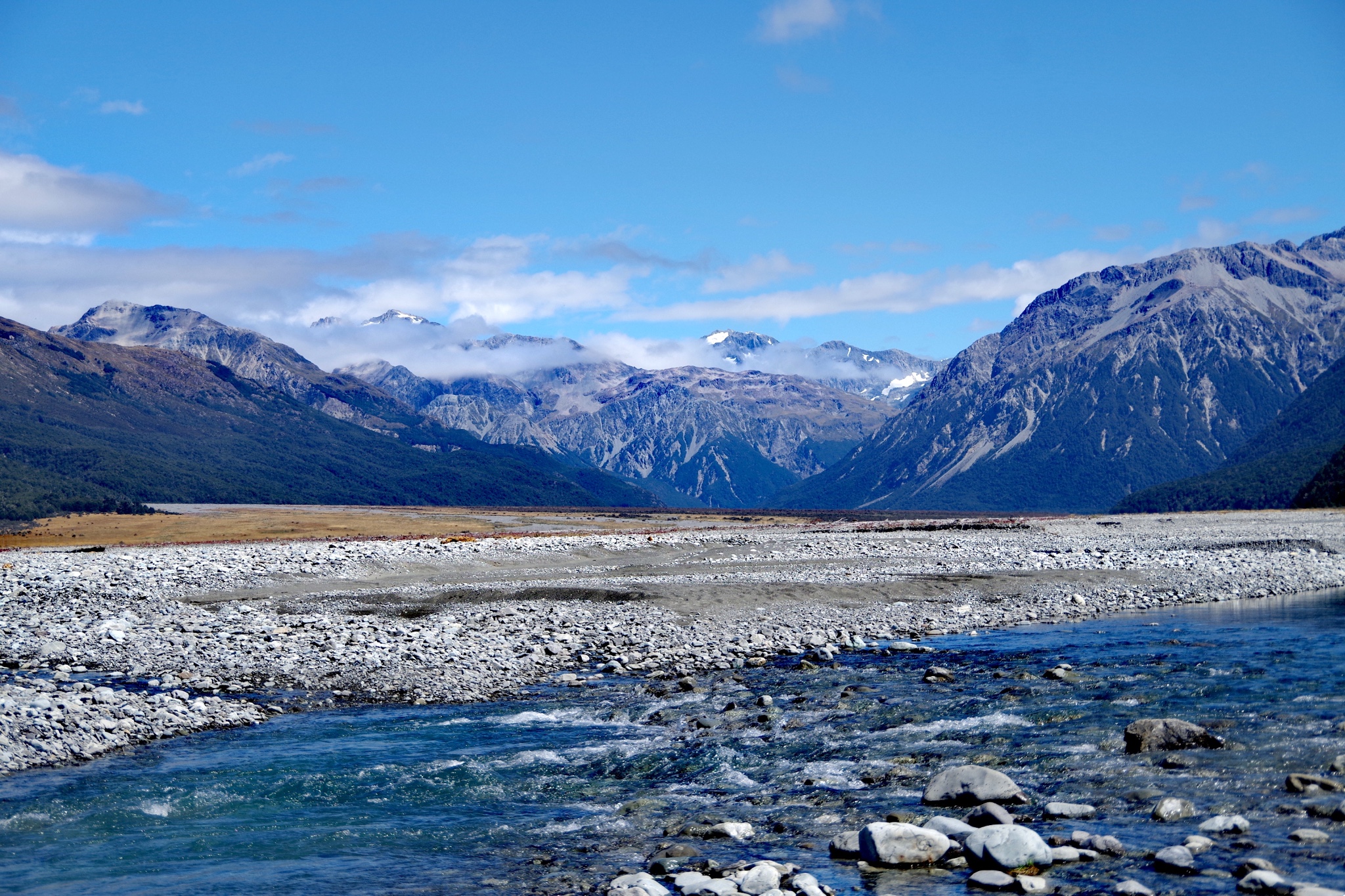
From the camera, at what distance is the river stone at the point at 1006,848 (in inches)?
540

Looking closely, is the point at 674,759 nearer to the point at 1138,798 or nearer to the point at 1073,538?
the point at 1138,798

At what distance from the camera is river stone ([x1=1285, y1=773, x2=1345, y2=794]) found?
16422mm

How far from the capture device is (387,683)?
27.4m

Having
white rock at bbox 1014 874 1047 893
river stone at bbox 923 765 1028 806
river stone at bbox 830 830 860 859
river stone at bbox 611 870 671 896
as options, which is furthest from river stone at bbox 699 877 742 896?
river stone at bbox 923 765 1028 806

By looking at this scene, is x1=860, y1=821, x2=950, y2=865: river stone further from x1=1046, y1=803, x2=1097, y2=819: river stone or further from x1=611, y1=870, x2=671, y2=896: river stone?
x1=611, y1=870, x2=671, y2=896: river stone

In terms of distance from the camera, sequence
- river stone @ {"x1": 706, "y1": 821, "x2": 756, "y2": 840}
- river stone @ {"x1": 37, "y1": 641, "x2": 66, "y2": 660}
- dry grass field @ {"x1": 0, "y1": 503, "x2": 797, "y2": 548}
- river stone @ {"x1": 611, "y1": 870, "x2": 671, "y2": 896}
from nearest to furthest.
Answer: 1. river stone @ {"x1": 611, "y1": 870, "x2": 671, "y2": 896}
2. river stone @ {"x1": 706, "y1": 821, "x2": 756, "y2": 840}
3. river stone @ {"x1": 37, "y1": 641, "x2": 66, "y2": 660}
4. dry grass field @ {"x1": 0, "y1": 503, "x2": 797, "y2": 548}

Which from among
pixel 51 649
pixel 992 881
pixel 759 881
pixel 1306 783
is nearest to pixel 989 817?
pixel 992 881

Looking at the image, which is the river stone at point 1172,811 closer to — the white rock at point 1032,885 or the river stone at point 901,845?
the white rock at point 1032,885

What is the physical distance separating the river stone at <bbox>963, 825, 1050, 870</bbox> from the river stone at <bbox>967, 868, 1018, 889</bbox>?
34 cm

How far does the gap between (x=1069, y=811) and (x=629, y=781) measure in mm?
7818

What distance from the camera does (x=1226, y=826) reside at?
14.8 m

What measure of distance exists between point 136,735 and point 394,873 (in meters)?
10.3

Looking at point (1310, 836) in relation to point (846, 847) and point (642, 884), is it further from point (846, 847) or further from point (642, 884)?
point (642, 884)

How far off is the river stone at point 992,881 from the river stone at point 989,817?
5.43 ft
